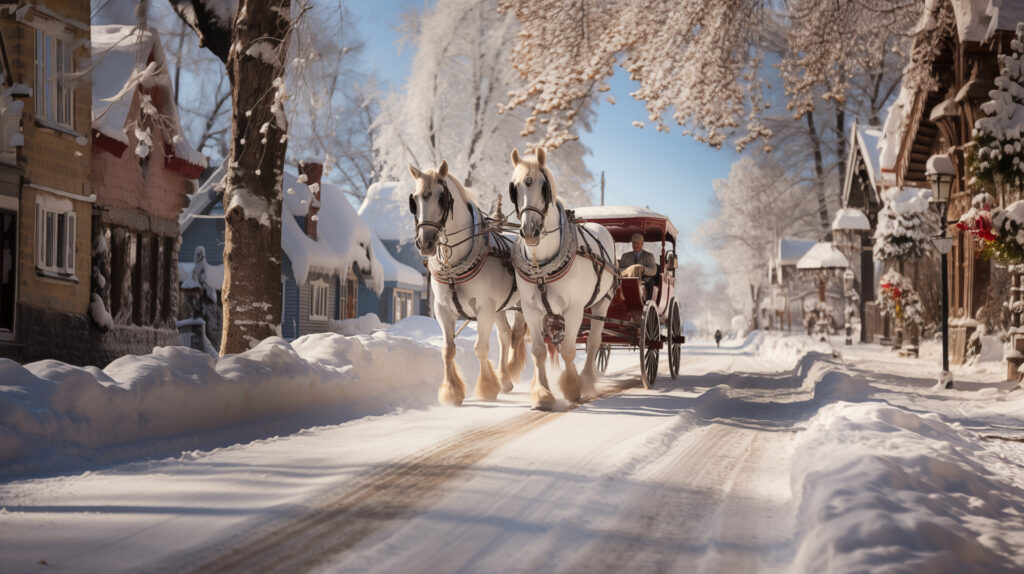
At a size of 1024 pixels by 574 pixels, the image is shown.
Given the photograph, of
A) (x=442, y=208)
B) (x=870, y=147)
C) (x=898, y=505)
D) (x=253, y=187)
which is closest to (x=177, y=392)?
(x=442, y=208)

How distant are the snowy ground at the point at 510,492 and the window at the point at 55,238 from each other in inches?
331

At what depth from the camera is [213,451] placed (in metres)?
5.63

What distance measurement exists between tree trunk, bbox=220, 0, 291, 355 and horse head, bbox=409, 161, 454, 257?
6.15 ft

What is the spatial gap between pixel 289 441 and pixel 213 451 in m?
0.67

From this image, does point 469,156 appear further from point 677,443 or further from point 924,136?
point 677,443

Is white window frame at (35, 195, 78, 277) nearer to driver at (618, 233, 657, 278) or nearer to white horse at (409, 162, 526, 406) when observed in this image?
white horse at (409, 162, 526, 406)

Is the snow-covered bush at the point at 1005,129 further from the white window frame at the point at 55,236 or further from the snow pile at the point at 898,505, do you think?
the white window frame at the point at 55,236

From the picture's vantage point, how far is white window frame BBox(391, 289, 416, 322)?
36938 mm

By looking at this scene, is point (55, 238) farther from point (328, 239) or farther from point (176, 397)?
point (328, 239)

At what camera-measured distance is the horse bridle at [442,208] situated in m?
8.08

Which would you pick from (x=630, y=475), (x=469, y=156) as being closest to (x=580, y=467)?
(x=630, y=475)

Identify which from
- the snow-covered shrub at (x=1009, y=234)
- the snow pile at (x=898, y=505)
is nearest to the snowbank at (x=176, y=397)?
the snow pile at (x=898, y=505)

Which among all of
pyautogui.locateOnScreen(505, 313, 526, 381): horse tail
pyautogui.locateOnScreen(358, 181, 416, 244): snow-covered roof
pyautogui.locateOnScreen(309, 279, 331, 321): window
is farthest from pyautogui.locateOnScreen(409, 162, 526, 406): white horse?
pyautogui.locateOnScreen(358, 181, 416, 244): snow-covered roof

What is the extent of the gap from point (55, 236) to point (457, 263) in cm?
912
